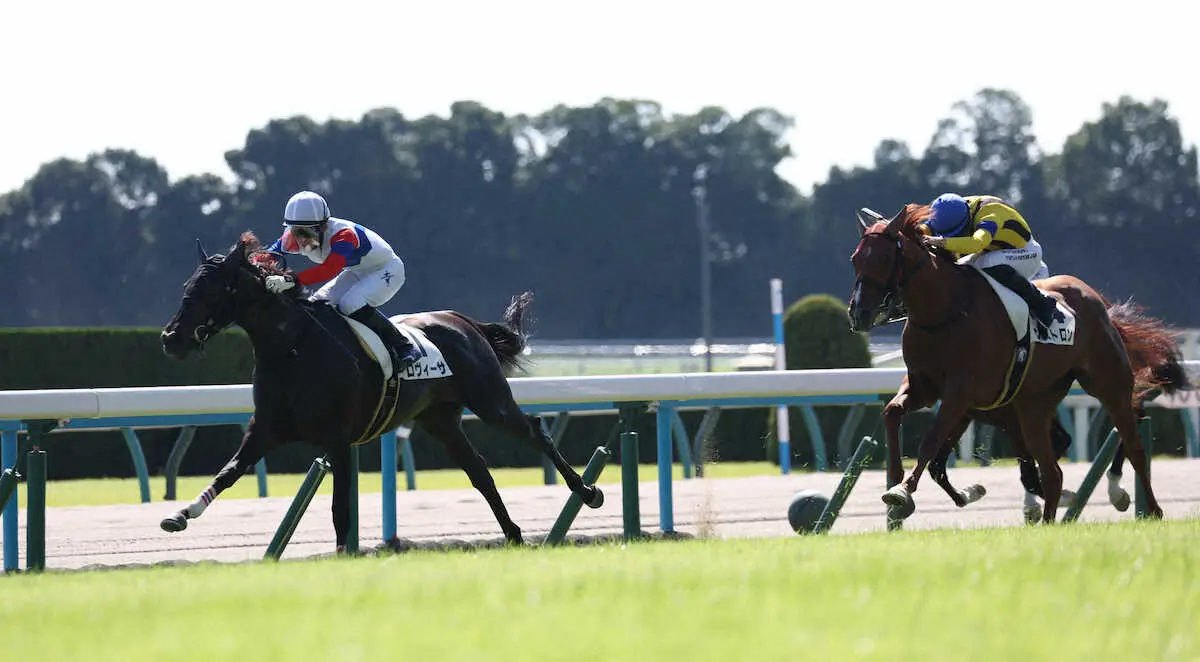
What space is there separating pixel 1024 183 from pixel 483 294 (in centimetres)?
2507

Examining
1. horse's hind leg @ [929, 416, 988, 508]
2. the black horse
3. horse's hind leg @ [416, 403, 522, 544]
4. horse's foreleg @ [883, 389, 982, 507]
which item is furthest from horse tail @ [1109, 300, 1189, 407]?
the black horse

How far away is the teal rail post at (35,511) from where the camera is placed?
661cm

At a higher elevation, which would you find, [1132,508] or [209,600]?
[209,600]

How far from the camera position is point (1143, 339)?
8719 millimetres

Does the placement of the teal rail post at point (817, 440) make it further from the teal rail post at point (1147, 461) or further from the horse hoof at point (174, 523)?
the horse hoof at point (174, 523)

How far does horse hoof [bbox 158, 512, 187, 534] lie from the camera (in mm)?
6195

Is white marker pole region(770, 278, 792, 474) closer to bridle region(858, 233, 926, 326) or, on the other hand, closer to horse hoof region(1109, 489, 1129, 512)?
horse hoof region(1109, 489, 1129, 512)

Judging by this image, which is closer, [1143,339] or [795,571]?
[795,571]

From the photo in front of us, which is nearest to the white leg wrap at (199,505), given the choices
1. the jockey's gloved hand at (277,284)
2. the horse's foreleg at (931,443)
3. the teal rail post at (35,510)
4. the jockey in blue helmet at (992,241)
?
the teal rail post at (35,510)

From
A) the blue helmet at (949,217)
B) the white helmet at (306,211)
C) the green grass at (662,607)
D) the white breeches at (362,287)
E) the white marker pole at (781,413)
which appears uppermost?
the white helmet at (306,211)

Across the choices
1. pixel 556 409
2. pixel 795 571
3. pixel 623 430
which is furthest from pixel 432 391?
pixel 556 409

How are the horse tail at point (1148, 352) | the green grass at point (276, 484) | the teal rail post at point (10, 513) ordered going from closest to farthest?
the teal rail post at point (10, 513) < the horse tail at point (1148, 352) < the green grass at point (276, 484)

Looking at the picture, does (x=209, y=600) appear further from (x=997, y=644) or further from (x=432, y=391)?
(x=432, y=391)

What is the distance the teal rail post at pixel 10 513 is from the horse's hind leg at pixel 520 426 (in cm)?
191
